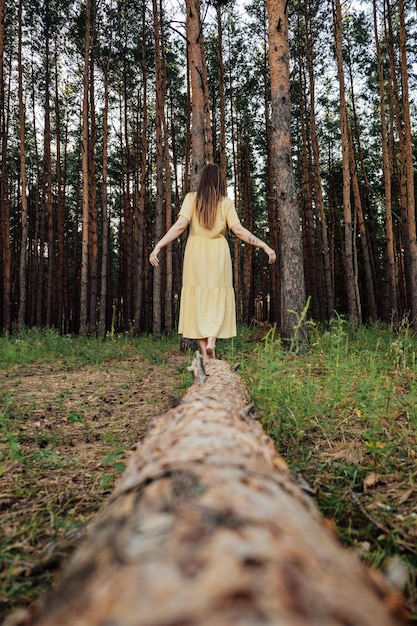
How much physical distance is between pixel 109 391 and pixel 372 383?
3046 millimetres

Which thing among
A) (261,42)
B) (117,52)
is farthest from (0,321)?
(261,42)

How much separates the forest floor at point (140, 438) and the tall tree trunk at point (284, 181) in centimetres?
169

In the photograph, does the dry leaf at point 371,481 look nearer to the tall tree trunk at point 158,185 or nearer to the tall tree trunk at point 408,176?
the tall tree trunk at point 158,185

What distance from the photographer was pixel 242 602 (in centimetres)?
58

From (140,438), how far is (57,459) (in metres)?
0.68

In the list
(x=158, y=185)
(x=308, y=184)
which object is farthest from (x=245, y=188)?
(x=158, y=185)

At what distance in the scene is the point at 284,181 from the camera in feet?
22.7

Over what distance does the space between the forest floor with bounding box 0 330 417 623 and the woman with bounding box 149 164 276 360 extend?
26.4 inches

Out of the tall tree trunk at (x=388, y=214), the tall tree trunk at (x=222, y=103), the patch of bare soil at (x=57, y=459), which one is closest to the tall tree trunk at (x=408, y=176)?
the tall tree trunk at (x=388, y=214)

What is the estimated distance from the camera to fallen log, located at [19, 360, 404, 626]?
583 millimetres

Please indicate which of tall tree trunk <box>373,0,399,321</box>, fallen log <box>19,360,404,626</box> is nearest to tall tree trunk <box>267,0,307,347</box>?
fallen log <box>19,360,404,626</box>

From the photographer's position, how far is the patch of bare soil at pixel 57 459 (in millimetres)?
1409

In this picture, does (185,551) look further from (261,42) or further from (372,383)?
(261,42)

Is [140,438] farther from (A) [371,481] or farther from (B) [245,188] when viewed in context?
(B) [245,188]
